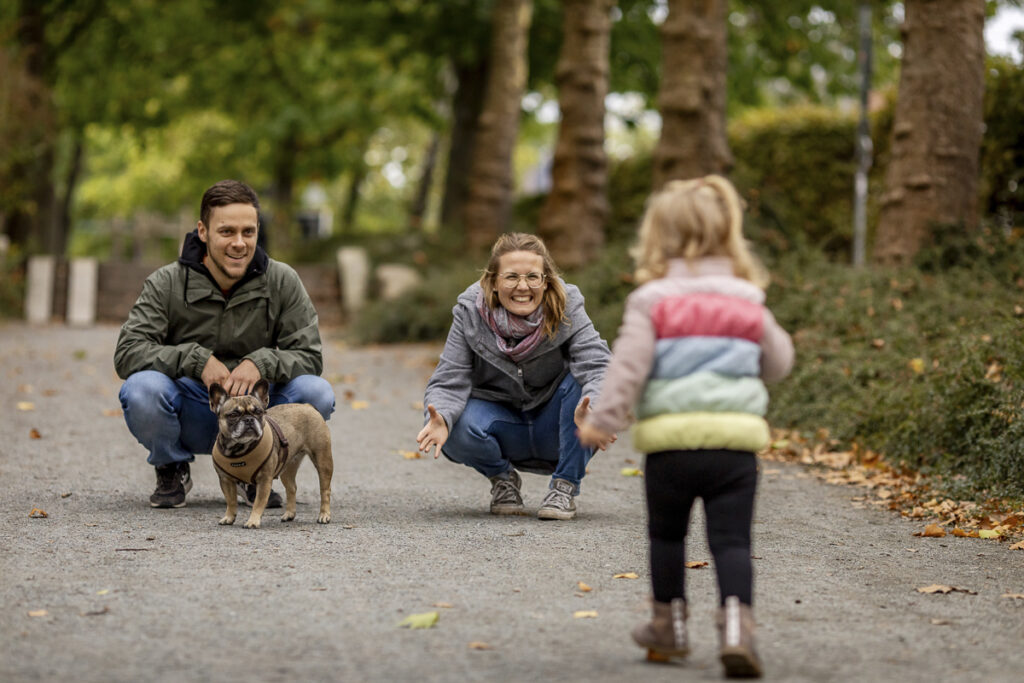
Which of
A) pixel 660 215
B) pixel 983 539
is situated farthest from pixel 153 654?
pixel 983 539

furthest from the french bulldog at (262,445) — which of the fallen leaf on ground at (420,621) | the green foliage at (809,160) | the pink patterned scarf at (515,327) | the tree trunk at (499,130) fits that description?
the green foliage at (809,160)

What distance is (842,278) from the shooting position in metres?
13.1

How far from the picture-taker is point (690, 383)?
4336 mm

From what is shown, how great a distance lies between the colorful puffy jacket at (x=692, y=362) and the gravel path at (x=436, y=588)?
0.75m

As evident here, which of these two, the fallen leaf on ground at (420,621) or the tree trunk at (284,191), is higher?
the tree trunk at (284,191)

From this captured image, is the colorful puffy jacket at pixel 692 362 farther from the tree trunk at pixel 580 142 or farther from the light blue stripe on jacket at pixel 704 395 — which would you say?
the tree trunk at pixel 580 142

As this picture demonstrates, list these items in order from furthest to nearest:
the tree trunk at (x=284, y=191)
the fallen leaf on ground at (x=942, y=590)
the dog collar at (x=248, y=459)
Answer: the tree trunk at (x=284, y=191) → the dog collar at (x=248, y=459) → the fallen leaf on ground at (x=942, y=590)

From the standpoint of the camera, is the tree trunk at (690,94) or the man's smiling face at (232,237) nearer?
the man's smiling face at (232,237)

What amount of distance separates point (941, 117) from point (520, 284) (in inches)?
293

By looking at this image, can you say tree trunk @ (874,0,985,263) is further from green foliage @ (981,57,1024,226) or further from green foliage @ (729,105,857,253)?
green foliage @ (729,105,857,253)

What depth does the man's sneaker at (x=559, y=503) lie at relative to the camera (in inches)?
280

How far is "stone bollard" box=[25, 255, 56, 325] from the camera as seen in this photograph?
2500 centimetres

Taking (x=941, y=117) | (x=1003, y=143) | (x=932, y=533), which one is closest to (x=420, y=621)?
(x=932, y=533)

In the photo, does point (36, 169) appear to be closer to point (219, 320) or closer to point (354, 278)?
point (354, 278)
